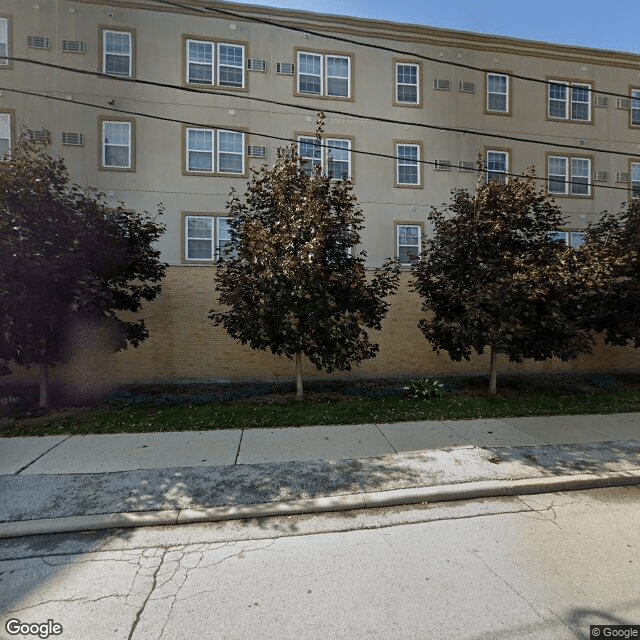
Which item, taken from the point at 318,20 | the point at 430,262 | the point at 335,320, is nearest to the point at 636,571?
the point at 335,320

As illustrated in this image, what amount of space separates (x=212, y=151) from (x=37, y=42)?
597 centimetres

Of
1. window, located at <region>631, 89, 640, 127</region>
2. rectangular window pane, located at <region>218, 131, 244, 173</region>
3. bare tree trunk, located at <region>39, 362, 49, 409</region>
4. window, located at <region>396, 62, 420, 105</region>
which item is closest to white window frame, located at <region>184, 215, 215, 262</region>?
rectangular window pane, located at <region>218, 131, 244, 173</region>

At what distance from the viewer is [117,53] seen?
11.7m

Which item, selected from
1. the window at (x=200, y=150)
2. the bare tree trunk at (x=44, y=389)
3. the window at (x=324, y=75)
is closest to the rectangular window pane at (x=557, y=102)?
the window at (x=324, y=75)

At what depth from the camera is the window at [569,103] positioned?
548 inches

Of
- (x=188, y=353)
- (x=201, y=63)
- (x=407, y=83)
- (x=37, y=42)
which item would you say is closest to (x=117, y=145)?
(x=37, y=42)

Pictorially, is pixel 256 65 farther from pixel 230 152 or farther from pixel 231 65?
pixel 230 152

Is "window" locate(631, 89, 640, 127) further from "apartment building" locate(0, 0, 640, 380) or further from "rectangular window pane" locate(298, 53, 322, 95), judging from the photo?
"rectangular window pane" locate(298, 53, 322, 95)

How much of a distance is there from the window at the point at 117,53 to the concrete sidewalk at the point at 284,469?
37.6 ft

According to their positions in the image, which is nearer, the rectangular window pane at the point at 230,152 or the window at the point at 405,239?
the rectangular window pane at the point at 230,152

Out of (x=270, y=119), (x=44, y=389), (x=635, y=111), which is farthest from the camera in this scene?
(x=635, y=111)

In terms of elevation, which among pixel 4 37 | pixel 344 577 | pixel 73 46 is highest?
pixel 4 37

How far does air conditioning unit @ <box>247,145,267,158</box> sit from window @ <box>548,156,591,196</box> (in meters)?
10.6

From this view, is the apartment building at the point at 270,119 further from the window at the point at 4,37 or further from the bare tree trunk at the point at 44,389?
the bare tree trunk at the point at 44,389
